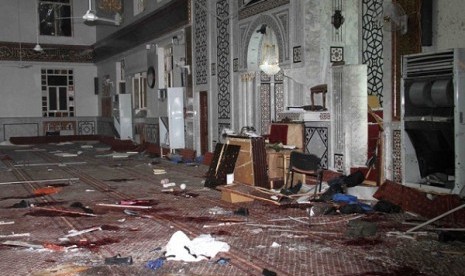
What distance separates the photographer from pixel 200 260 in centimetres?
343

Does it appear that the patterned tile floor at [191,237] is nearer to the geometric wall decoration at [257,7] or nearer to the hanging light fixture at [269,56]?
the hanging light fixture at [269,56]

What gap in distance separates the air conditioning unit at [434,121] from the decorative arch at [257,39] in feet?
9.54

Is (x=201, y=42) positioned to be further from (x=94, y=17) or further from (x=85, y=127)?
(x=85, y=127)

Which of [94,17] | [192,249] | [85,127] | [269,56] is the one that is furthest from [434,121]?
[85,127]

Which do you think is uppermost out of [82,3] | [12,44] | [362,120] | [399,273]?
[82,3]

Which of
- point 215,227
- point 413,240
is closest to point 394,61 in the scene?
point 413,240

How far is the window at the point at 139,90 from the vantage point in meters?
13.5

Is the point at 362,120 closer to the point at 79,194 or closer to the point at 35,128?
the point at 79,194

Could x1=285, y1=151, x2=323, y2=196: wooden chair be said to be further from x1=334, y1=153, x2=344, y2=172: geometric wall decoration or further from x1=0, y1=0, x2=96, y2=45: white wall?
x1=0, y1=0, x2=96, y2=45: white wall

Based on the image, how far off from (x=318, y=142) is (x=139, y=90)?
26.2 ft

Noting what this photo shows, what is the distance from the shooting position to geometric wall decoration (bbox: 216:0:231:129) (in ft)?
30.6

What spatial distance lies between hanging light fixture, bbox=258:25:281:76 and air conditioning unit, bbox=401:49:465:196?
2.81m

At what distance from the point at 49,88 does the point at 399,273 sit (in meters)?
15.9

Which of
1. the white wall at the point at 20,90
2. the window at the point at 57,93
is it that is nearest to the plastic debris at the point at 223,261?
the white wall at the point at 20,90
